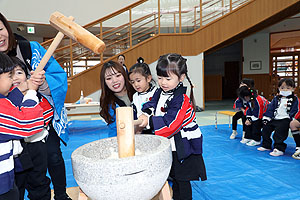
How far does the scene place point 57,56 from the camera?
649cm

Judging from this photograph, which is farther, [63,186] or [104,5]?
[104,5]

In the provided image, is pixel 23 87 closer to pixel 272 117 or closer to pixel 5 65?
pixel 5 65

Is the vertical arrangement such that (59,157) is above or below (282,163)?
above

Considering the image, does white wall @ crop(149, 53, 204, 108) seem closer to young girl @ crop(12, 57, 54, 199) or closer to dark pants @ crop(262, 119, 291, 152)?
dark pants @ crop(262, 119, 291, 152)

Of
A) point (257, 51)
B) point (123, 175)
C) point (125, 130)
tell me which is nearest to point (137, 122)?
point (125, 130)

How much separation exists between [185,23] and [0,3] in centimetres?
617

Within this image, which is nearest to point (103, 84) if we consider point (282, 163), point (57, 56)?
point (282, 163)

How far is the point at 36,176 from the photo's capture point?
1.28 m

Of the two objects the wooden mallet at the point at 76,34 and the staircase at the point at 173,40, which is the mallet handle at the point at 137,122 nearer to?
the wooden mallet at the point at 76,34

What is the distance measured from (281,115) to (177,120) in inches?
90.2

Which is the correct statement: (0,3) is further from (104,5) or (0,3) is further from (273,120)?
(273,120)

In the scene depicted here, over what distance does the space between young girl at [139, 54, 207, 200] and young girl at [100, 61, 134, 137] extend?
0.37 meters

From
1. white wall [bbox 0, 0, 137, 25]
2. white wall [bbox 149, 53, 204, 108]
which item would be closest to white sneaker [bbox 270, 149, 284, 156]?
white wall [bbox 149, 53, 204, 108]

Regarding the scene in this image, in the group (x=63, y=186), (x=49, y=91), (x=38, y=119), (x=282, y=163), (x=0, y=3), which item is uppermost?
(x=0, y=3)
